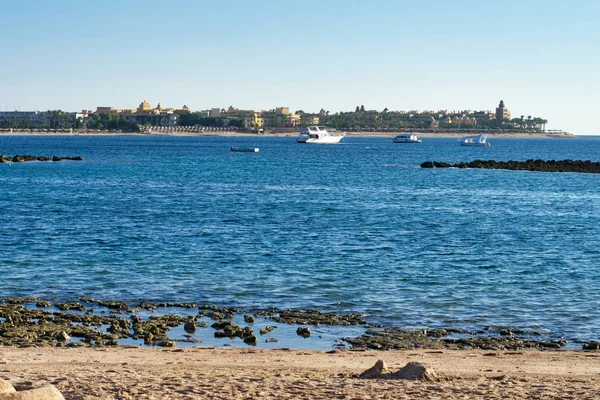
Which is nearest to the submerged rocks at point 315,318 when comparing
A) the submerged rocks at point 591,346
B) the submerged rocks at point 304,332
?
the submerged rocks at point 304,332

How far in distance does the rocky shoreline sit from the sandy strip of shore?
2.73ft

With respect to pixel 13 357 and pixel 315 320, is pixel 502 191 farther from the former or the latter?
pixel 13 357

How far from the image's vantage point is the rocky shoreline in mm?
18078

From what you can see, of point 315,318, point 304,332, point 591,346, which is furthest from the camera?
point 315,318

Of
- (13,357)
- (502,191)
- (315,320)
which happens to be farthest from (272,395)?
(502,191)

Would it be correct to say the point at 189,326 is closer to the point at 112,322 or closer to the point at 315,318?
the point at 112,322

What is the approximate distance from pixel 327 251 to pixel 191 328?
12908 millimetres

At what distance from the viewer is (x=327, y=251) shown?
1248 inches

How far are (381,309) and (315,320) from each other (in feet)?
7.56

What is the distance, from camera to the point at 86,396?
12.3m

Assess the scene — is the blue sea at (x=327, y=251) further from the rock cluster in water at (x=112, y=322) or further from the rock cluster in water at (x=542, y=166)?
the rock cluster in water at (x=542, y=166)

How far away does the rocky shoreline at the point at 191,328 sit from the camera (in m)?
18.1

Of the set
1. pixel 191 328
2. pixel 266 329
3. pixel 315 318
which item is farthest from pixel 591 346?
pixel 191 328

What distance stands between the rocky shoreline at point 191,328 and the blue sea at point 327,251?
2.81 feet
